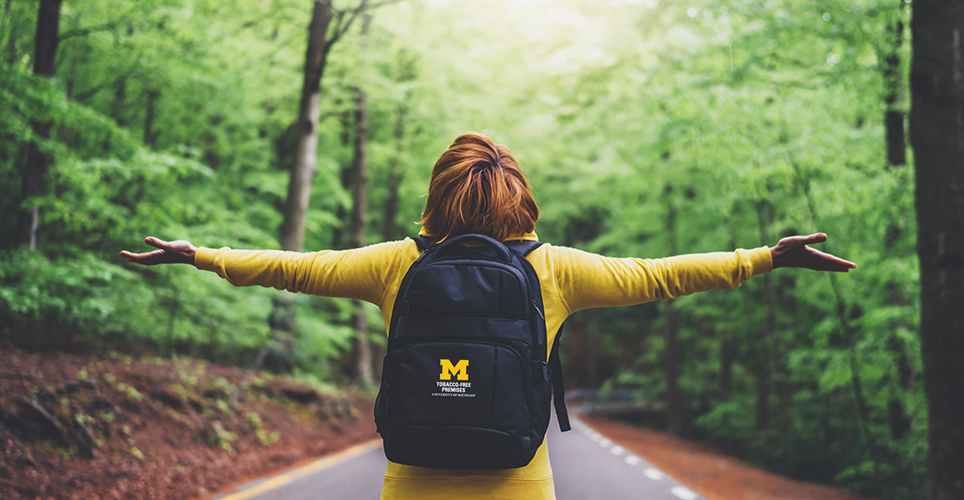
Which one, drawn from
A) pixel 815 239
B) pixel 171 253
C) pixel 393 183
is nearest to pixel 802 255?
pixel 815 239

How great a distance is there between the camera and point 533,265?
198cm

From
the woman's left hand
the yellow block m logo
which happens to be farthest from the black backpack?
the woman's left hand

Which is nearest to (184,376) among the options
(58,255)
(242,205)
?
→ (58,255)

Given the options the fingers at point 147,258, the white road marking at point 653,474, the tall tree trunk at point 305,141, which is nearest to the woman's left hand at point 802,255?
the fingers at point 147,258

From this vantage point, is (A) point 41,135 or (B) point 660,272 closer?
(B) point 660,272

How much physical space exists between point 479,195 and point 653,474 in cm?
832

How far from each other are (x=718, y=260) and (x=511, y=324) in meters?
0.66

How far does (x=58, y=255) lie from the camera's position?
26.5ft

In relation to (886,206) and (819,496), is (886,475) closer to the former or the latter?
(819,496)

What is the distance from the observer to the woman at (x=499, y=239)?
6.21 feet

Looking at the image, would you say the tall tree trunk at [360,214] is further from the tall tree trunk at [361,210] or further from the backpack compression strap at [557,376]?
the backpack compression strap at [557,376]

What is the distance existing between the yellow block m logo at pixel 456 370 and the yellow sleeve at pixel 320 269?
0.37 m

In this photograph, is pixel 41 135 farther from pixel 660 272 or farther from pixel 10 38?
pixel 660 272

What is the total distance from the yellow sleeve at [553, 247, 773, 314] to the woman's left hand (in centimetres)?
4
